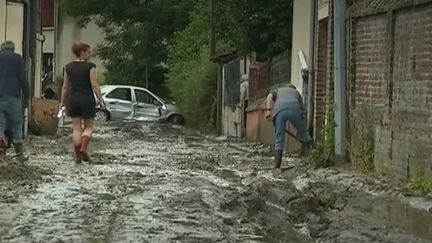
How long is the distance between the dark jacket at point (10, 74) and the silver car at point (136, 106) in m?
21.8

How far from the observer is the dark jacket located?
46.5 feet

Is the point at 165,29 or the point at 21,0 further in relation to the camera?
the point at 165,29

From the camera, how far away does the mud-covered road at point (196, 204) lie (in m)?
8.79

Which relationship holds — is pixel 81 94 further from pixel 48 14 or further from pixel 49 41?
pixel 49 41

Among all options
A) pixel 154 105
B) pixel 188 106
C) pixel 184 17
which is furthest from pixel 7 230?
pixel 184 17

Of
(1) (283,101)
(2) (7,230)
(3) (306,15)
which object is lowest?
(2) (7,230)

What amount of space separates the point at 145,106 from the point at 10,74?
76.0 ft

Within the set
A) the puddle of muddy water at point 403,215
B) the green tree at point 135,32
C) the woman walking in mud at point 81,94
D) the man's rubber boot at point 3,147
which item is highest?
the green tree at point 135,32

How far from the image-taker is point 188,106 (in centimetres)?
3281

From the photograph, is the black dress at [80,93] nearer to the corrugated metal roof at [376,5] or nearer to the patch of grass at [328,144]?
the patch of grass at [328,144]

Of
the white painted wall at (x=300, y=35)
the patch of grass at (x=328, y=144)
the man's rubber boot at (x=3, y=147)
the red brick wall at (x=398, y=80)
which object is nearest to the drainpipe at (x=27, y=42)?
the white painted wall at (x=300, y=35)

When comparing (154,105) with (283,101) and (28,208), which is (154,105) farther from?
(28,208)

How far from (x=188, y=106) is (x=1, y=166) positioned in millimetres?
19959

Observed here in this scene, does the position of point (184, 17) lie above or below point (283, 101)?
above
